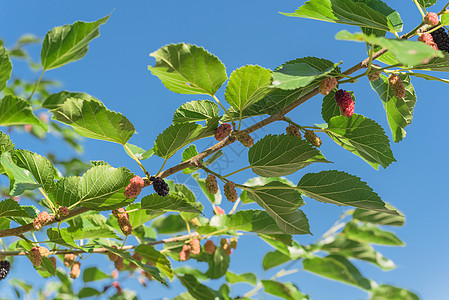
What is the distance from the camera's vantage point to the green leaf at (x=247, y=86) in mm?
841

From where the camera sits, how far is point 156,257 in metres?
1.24

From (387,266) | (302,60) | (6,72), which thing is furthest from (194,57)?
(387,266)

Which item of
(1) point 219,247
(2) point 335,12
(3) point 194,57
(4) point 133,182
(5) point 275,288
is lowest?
(5) point 275,288

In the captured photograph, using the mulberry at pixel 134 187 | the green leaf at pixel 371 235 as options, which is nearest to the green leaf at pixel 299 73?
the mulberry at pixel 134 187

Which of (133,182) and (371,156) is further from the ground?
(371,156)

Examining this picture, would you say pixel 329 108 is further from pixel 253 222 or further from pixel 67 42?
pixel 67 42

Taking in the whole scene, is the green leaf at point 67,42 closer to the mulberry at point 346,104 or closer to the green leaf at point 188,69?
the green leaf at point 188,69

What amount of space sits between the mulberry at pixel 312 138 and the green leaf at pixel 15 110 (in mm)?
625

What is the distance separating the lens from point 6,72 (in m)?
0.84

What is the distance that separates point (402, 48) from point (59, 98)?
73 cm

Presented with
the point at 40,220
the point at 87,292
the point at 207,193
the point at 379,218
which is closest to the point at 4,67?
the point at 40,220

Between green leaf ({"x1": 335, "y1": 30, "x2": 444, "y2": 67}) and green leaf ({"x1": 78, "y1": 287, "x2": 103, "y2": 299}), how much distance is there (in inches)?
74.2

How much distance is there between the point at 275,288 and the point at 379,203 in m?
0.99

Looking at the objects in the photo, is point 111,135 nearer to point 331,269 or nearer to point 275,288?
point 275,288
